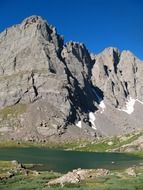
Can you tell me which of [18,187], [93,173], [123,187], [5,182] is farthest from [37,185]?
[93,173]

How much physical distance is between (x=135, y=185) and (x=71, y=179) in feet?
48.6

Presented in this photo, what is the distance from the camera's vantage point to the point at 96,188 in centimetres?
6456

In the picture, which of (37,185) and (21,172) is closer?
(37,185)

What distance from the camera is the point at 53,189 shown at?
207 feet

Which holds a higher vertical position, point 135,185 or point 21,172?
point 21,172

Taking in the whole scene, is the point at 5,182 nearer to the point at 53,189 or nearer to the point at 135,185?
the point at 53,189

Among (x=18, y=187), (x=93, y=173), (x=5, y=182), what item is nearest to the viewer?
(x=18, y=187)

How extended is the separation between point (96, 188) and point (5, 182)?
66.4 feet

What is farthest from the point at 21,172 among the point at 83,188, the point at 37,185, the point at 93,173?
the point at 83,188

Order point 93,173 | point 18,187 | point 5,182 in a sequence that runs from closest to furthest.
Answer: point 18,187 < point 5,182 < point 93,173

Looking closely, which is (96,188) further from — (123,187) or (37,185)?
(37,185)

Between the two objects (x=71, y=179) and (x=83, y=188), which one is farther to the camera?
(x=71, y=179)

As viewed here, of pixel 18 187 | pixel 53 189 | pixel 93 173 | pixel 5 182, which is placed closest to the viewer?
pixel 53 189

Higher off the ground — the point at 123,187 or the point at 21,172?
the point at 21,172
